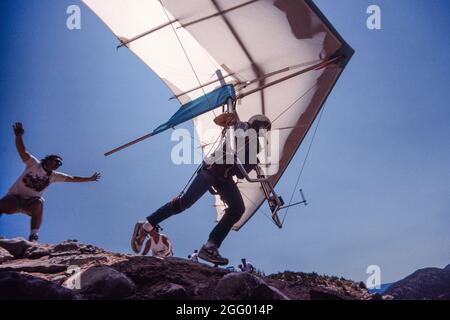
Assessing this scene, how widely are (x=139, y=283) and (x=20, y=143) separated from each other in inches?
167

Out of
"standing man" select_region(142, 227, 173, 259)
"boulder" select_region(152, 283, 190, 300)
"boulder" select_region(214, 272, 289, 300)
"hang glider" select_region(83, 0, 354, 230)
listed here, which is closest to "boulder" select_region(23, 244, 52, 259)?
"hang glider" select_region(83, 0, 354, 230)

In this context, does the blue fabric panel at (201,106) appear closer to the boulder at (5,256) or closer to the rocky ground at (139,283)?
the rocky ground at (139,283)

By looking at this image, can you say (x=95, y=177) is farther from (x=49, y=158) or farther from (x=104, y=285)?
(x=104, y=285)

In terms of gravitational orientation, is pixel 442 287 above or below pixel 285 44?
below

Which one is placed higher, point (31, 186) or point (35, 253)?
point (31, 186)

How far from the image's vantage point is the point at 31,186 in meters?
5.23

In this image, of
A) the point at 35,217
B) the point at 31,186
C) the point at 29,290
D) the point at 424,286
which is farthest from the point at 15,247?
the point at 424,286

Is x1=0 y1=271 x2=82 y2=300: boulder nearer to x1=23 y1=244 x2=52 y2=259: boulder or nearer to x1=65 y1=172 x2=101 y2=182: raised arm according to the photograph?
x1=23 y1=244 x2=52 y2=259: boulder

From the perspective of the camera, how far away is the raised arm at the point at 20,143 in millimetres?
5125

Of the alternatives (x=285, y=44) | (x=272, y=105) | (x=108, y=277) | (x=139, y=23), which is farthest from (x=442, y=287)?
(x=139, y=23)

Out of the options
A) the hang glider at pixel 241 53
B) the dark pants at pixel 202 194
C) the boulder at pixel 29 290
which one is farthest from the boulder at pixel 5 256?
the hang glider at pixel 241 53
